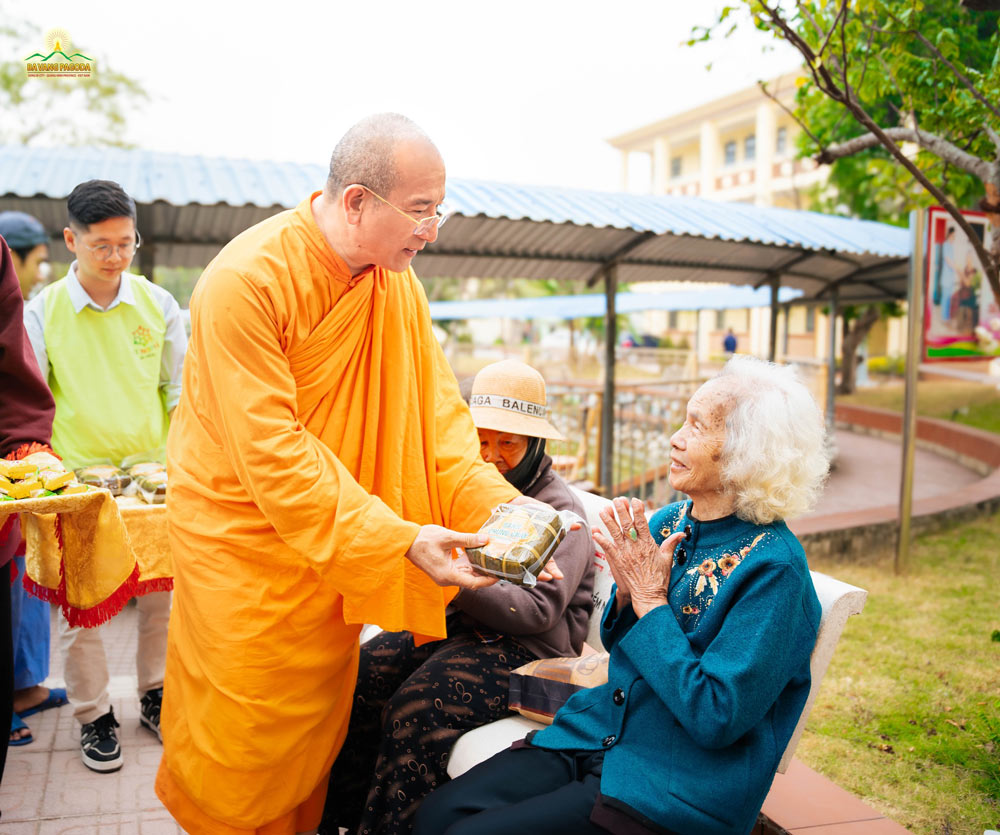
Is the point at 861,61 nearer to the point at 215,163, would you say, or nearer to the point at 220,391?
the point at 220,391

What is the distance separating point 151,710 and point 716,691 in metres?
2.66

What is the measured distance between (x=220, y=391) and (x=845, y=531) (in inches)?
217

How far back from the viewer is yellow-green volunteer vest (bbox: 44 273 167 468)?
3408 mm

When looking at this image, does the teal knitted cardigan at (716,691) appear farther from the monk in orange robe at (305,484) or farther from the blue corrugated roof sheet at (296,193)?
the blue corrugated roof sheet at (296,193)

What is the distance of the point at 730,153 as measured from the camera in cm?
3972

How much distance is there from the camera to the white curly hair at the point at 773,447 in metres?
2.00

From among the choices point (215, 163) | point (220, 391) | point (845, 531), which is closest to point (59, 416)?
point (220, 391)

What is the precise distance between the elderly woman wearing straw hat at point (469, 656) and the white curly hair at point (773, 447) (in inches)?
27.0

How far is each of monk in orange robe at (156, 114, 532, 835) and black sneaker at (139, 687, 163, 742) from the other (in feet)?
3.64

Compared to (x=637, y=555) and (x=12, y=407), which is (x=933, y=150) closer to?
(x=637, y=555)

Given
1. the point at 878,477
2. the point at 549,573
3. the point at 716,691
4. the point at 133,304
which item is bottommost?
the point at 878,477

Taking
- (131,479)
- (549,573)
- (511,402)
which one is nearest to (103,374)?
(131,479)

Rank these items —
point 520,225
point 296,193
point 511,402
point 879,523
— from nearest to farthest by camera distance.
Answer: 1. point 511,402
2. point 879,523
3. point 296,193
4. point 520,225

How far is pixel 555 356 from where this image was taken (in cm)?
3088
